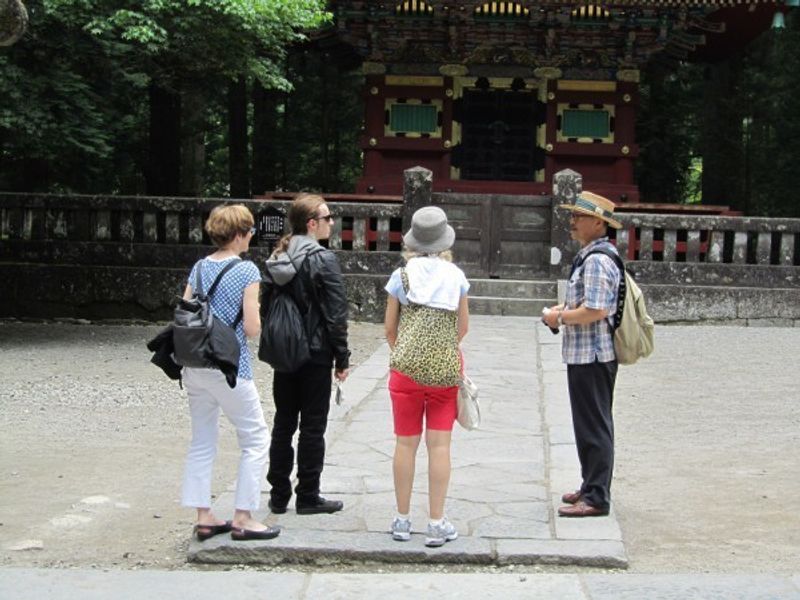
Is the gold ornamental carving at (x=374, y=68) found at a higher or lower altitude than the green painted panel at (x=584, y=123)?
higher

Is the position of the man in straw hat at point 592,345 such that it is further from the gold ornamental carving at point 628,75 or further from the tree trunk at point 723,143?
the tree trunk at point 723,143

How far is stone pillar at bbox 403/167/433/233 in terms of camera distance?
16.5 metres

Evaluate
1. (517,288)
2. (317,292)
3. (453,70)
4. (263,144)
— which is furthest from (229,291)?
(263,144)

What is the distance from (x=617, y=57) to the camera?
21.7 metres

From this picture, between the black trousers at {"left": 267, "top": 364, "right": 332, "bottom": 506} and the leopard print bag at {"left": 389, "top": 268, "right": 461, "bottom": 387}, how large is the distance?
1.93 ft

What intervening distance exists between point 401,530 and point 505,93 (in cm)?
1788

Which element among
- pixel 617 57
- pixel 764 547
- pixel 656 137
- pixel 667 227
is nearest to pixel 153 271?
pixel 667 227

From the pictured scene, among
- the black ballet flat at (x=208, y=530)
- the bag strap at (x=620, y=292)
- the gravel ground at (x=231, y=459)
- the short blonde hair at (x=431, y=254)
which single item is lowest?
the gravel ground at (x=231, y=459)

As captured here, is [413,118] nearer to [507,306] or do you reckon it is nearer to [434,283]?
[507,306]

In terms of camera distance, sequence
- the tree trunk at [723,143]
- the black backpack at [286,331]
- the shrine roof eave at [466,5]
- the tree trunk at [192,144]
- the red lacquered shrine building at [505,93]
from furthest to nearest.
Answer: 1. the tree trunk at [723,143]
2. the tree trunk at [192,144]
3. the red lacquered shrine building at [505,93]
4. the shrine roof eave at [466,5]
5. the black backpack at [286,331]

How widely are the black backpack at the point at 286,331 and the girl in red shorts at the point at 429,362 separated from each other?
506 millimetres

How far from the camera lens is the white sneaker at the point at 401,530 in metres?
5.47

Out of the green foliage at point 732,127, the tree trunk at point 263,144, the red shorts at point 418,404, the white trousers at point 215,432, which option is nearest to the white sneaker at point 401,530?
the red shorts at point 418,404

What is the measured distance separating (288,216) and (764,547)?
297 centimetres
